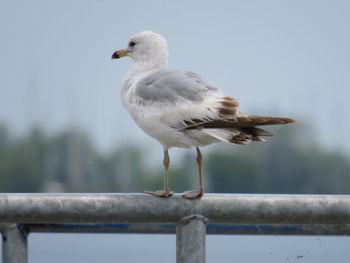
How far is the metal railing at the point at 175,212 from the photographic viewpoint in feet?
9.10

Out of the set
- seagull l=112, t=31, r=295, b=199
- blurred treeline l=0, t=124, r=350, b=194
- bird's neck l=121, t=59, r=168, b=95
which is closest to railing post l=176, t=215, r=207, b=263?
seagull l=112, t=31, r=295, b=199

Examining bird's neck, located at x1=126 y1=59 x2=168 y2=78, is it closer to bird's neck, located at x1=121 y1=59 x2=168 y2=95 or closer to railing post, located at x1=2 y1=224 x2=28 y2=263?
bird's neck, located at x1=121 y1=59 x2=168 y2=95

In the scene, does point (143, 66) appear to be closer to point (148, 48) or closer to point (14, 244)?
point (148, 48)

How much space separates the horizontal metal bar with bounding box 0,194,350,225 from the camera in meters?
2.77

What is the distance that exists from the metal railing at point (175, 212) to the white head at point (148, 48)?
263cm

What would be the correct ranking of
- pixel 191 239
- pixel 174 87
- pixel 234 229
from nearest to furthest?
pixel 191 239
pixel 234 229
pixel 174 87

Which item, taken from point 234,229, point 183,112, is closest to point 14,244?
point 234,229

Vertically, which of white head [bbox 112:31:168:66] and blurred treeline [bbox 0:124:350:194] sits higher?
blurred treeline [bbox 0:124:350:194]

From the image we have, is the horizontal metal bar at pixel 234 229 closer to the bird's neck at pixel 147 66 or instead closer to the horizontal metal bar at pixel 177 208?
the horizontal metal bar at pixel 177 208

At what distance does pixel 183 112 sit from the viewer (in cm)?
470

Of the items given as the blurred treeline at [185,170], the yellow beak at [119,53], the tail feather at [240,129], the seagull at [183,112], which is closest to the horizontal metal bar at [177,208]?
the tail feather at [240,129]

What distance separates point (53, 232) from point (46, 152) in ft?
273

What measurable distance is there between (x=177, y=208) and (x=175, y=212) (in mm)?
15

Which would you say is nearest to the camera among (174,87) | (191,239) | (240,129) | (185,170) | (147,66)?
(191,239)
